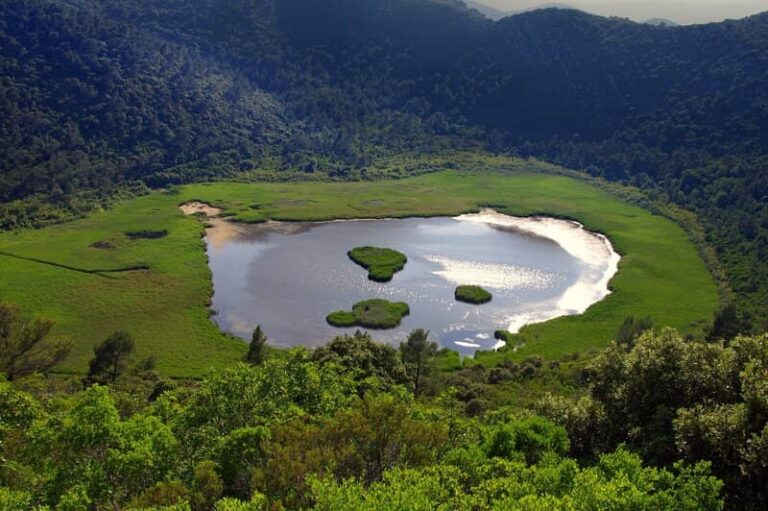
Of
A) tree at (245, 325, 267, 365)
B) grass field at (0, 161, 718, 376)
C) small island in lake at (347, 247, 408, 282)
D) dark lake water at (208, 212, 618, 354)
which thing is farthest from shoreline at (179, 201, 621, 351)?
tree at (245, 325, 267, 365)

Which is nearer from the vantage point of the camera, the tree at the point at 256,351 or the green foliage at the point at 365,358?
the green foliage at the point at 365,358

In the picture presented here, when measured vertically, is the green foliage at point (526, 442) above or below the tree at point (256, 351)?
above

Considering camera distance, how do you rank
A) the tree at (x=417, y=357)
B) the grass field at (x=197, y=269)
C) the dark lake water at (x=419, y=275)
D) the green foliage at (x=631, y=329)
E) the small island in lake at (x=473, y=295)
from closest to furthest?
1. the tree at (x=417, y=357)
2. the green foliage at (x=631, y=329)
3. the grass field at (x=197, y=269)
4. the dark lake water at (x=419, y=275)
5. the small island in lake at (x=473, y=295)

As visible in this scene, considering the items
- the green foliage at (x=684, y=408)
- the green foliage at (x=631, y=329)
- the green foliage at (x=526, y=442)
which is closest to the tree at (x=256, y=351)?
the green foliage at (x=684, y=408)

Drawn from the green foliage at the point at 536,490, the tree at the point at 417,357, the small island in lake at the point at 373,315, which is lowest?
the small island in lake at the point at 373,315

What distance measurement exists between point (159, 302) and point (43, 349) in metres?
25.5

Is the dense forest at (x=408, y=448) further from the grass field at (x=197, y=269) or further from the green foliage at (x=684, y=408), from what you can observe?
the grass field at (x=197, y=269)

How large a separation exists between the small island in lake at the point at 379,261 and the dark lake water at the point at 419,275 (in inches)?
62.5

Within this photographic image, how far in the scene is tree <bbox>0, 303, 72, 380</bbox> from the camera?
77438mm

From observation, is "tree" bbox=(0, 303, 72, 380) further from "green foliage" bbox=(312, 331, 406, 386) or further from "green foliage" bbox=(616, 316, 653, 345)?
"green foliage" bbox=(616, 316, 653, 345)

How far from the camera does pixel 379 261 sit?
4995 inches

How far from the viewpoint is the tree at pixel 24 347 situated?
77.4 metres

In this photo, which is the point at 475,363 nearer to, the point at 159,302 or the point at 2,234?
the point at 159,302

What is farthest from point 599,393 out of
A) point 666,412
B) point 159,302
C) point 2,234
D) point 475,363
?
point 2,234
